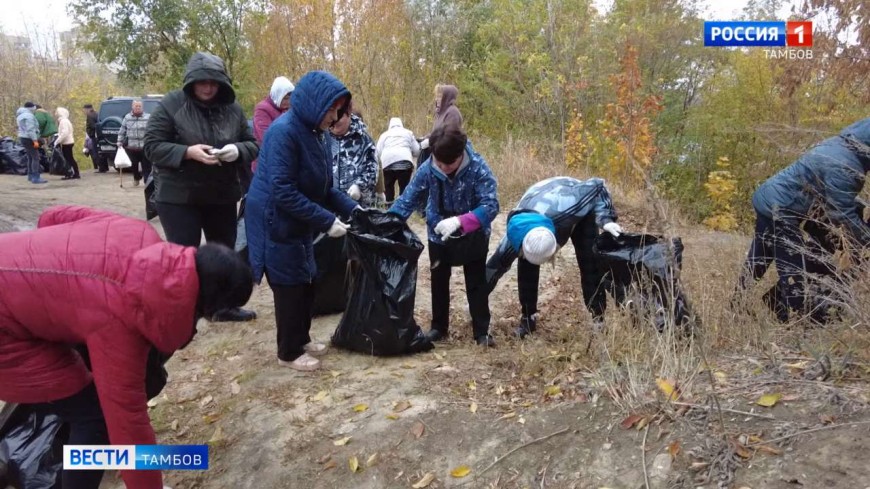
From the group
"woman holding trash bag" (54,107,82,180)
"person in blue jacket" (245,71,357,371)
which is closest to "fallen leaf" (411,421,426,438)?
"person in blue jacket" (245,71,357,371)

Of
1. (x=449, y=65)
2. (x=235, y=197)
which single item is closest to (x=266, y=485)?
(x=235, y=197)

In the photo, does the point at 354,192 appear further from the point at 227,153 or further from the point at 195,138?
the point at 195,138

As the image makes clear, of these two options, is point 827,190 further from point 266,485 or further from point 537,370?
point 266,485

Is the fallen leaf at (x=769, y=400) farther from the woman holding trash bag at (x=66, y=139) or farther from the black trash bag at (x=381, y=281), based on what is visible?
the woman holding trash bag at (x=66, y=139)

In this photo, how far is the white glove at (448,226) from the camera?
3.32 meters

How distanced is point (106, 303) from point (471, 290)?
7.48ft

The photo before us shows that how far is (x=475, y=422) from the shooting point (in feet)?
8.84

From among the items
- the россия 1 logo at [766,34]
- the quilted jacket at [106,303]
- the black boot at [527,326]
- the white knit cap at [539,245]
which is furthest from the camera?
the россия 1 logo at [766,34]

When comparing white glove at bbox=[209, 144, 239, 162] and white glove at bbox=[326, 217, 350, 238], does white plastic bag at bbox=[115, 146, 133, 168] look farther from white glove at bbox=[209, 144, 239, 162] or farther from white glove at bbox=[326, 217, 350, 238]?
white glove at bbox=[326, 217, 350, 238]

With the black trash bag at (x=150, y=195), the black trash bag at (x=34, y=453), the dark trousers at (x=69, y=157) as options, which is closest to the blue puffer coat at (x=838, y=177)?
the black trash bag at (x=34, y=453)

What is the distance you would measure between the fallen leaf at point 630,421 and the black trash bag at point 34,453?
7.25 ft

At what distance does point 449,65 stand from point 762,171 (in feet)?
22.2

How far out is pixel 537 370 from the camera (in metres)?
3.09

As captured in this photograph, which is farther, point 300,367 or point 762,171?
point 762,171
